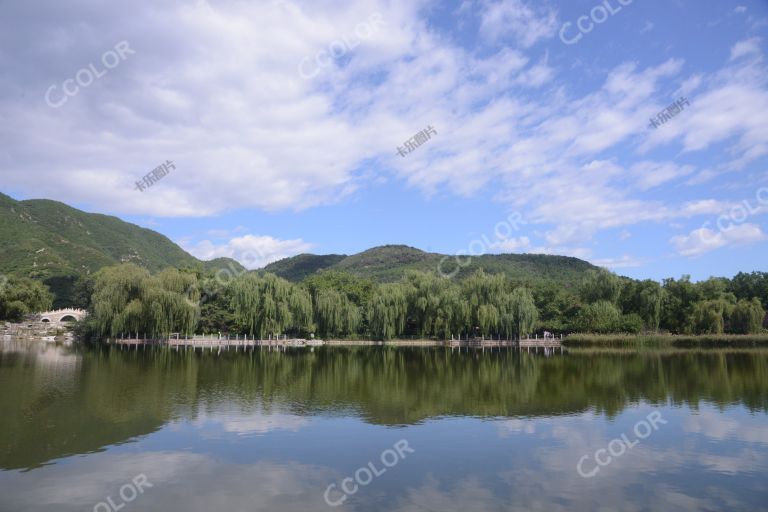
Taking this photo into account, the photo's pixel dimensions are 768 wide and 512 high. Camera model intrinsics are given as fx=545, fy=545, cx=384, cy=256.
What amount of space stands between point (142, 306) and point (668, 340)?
3568 cm

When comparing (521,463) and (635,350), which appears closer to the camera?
(521,463)

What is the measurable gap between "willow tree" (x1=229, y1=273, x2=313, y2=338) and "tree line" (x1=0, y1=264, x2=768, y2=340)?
8 centimetres

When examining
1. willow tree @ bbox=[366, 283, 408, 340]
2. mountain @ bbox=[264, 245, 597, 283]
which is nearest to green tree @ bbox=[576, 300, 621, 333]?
willow tree @ bbox=[366, 283, 408, 340]

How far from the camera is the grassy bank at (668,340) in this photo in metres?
36.0

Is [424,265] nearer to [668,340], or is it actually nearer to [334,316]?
[334,316]

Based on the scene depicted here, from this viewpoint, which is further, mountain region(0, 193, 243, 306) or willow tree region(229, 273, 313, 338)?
mountain region(0, 193, 243, 306)

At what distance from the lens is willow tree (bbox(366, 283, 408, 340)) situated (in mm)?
41281

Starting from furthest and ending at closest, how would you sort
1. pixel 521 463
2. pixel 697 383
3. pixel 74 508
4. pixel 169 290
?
1. pixel 169 290
2. pixel 697 383
3. pixel 521 463
4. pixel 74 508

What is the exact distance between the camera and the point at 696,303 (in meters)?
39.5

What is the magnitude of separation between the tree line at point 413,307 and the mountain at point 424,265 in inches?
720

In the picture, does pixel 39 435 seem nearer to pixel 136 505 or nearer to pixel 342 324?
pixel 136 505

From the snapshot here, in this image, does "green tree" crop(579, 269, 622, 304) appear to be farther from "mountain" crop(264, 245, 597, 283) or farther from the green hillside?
the green hillside

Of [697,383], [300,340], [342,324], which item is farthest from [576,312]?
[697,383]

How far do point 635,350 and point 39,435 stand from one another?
33152mm
